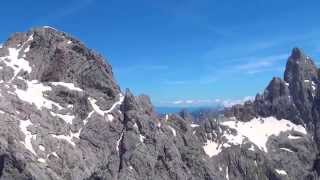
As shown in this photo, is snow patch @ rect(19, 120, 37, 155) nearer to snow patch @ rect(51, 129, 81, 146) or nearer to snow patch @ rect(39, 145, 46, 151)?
snow patch @ rect(39, 145, 46, 151)

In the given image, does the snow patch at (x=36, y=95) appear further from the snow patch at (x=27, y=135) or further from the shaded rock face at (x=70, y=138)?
the snow patch at (x=27, y=135)

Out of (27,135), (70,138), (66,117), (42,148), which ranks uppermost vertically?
(66,117)

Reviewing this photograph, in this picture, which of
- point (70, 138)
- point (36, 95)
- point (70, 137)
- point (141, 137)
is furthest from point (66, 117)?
point (141, 137)

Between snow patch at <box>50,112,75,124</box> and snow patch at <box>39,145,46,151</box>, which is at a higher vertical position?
snow patch at <box>50,112,75,124</box>

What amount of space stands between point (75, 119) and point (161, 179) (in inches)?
1344

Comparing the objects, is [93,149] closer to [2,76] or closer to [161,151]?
[161,151]

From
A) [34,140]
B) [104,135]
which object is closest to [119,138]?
[104,135]

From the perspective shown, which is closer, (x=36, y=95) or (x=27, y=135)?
(x=27, y=135)

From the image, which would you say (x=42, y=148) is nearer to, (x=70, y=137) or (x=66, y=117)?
(x=70, y=137)

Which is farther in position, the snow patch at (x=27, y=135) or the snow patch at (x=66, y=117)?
the snow patch at (x=66, y=117)

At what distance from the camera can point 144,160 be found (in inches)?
7283

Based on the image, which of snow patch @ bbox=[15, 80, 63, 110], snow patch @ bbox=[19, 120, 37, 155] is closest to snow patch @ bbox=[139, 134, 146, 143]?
snow patch @ bbox=[15, 80, 63, 110]

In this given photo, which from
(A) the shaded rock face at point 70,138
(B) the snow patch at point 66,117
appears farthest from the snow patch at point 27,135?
(B) the snow patch at point 66,117

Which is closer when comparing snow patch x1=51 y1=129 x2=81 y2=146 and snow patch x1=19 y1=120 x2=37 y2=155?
snow patch x1=19 y1=120 x2=37 y2=155
